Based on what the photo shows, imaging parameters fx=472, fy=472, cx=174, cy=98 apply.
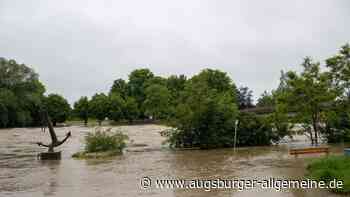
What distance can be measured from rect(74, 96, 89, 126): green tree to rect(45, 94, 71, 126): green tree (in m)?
3.39

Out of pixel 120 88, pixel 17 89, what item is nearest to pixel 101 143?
pixel 17 89

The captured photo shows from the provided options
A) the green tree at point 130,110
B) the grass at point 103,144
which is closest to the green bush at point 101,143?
the grass at point 103,144

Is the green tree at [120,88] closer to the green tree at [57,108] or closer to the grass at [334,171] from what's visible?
the green tree at [57,108]

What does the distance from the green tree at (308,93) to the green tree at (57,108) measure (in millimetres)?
91968

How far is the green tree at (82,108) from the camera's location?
124 metres

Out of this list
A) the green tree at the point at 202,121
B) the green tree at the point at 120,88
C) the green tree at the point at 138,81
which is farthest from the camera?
the green tree at the point at 120,88

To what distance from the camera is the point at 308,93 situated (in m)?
29.6

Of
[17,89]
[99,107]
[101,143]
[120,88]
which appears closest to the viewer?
[101,143]

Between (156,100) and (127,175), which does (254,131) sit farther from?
(156,100)

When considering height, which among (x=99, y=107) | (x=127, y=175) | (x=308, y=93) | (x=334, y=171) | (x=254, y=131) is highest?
(x=99, y=107)

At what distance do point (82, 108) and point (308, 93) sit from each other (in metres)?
101

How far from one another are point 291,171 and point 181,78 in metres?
112

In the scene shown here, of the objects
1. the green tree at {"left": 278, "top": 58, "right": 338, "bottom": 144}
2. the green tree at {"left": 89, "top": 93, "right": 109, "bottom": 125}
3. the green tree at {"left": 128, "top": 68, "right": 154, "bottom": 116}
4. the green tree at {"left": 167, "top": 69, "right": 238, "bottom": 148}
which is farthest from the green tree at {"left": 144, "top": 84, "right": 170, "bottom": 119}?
the green tree at {"left": 278, "top": 58, "right": 338, "bottom": 144}

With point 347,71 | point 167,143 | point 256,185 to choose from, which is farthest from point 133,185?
point 167,143
